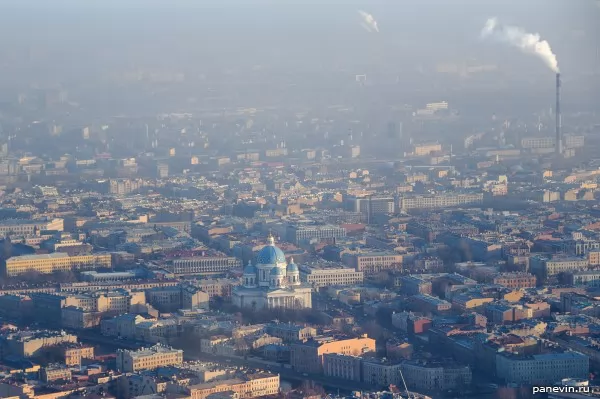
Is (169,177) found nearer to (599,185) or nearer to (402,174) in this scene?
(402,174)

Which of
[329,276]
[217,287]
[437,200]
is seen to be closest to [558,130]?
[437,200]

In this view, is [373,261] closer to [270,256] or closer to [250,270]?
[270,256]

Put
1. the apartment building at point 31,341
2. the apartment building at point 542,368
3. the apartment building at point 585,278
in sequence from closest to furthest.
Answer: the apartment building at point 542,368 → the apartment building at point 31,341 → the apartment building at point 585,278

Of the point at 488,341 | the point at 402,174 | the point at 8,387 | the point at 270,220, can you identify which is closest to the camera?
the point at 8,387

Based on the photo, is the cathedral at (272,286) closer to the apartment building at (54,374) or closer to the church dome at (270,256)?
the church dome at (270,256)

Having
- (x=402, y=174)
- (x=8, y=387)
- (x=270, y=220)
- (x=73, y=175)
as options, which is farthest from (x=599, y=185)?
(x=8, y=387)

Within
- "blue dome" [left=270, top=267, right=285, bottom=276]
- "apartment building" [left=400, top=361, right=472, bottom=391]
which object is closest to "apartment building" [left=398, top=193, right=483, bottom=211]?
"blue dome" [left=270, top=267, right=285, bottom=276]

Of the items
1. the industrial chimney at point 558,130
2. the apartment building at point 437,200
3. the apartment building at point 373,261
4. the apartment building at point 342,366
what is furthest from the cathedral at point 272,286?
the industrial chimney at point 558,130
